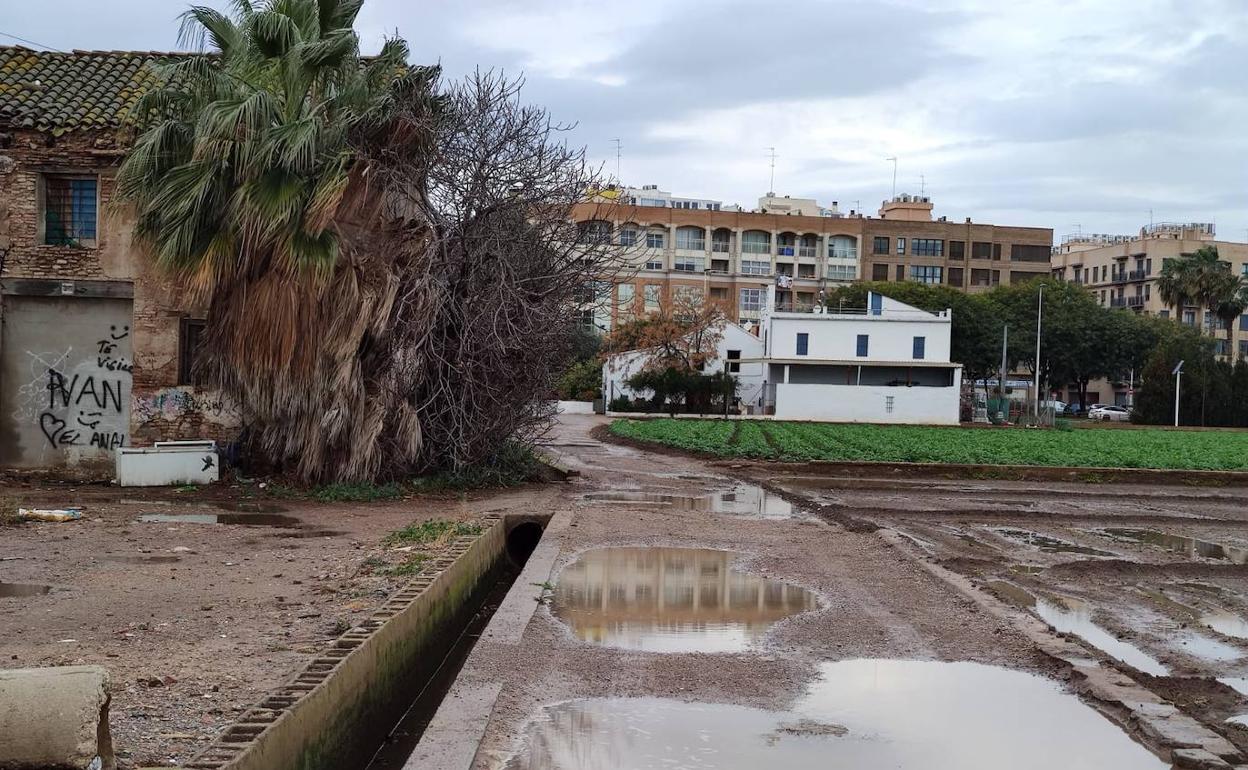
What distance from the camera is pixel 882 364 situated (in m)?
68.1

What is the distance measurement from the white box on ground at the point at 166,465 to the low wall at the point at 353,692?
9.10 meters

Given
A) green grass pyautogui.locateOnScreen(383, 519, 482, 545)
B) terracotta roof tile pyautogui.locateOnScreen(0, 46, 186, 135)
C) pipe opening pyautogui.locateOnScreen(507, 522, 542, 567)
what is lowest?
pipe opening pyautogui.locateOnScreen(507, 522, 542, 567)

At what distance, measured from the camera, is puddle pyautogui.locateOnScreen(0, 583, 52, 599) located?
10.1m

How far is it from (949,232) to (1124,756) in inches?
4701

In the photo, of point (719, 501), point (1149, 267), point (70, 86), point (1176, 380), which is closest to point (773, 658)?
point (719, 501)

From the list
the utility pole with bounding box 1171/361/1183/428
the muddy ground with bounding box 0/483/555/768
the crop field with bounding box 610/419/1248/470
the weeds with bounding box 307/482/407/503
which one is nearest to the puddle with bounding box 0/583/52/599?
the muddy ground with bounding box 0/483/555/768

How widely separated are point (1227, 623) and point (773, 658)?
189 inches

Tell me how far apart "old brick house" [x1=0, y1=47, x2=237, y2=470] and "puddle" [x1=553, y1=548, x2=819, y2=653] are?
32.5 feet

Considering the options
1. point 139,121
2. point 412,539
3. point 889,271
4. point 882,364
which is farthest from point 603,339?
point 412,539

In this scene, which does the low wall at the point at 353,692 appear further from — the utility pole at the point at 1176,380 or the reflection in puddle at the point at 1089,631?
the utility pole at the point at 1176,380

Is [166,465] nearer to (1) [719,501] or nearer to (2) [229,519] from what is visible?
(2) [229,519]

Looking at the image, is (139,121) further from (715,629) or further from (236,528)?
(715,629)

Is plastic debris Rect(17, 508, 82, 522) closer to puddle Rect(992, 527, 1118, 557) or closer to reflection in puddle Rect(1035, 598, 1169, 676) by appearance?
reflection in puddle Rect(1035, 598, 1169, 676)

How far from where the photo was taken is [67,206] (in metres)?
20.7
